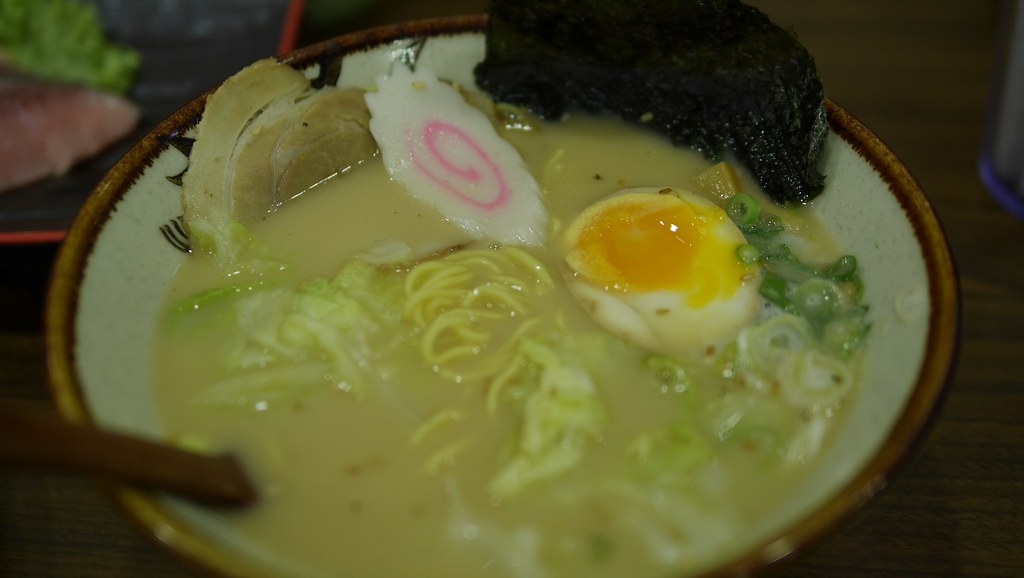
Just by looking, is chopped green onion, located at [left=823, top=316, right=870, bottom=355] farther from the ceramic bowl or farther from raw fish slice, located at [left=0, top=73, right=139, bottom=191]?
raw fish slice, located at [left=0, top=73, right=139, bottom=191]

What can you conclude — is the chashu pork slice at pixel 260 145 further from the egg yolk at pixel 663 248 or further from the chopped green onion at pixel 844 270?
the chopped green onion at pixel 844 270

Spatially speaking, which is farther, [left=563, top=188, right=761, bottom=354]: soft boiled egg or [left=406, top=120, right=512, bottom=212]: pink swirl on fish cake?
[left=406, top=120, right=512, bottom=212]: pink swirl on fish cake

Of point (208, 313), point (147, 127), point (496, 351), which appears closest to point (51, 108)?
point (147, 127)

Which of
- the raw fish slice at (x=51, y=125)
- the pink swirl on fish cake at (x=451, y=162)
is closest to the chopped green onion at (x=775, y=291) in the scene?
the pink swirl on fish cake at (x=451, y=162)

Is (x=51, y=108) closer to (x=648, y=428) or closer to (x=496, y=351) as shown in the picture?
(x=496, y=351)

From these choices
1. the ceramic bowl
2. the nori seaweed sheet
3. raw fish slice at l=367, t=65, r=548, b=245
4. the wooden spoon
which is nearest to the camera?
the wooden spoon

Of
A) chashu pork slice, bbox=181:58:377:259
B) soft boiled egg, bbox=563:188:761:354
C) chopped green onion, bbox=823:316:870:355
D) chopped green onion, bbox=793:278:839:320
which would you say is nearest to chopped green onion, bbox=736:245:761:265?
soft boiled egg, bbox=563:188:761:354

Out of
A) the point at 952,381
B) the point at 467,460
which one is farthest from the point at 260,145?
the point at 952,381
